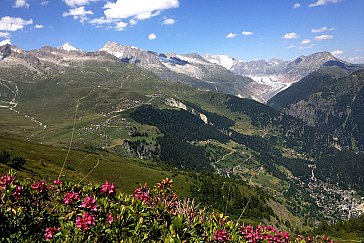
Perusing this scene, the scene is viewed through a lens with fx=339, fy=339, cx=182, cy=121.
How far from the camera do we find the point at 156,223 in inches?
332

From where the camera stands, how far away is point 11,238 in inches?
319

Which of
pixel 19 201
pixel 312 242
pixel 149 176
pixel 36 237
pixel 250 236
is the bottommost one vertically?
pixel 149 176

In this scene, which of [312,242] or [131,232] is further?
[312,242]

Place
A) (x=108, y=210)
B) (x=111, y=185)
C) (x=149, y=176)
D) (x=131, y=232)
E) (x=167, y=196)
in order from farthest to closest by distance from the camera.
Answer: (x=149, y=176), (x=167, y=196), (x=111, y=185), (x=108, y=210), (x=131, y=232)

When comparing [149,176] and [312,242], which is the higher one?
[312,242]

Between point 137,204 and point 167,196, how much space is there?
2.36 meters

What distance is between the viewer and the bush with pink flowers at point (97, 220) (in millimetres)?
7992

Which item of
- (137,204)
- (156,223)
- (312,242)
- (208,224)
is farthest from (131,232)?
(312,242)

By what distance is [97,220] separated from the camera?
8359mm

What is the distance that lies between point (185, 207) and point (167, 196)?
3.42ft

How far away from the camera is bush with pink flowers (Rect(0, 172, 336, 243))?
26.2ft

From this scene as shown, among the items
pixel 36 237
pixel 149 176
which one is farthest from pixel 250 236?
pixel 149 176

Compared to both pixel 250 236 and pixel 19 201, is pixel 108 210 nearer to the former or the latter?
pixel 19 201

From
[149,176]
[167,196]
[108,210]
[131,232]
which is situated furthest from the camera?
[149,176]
